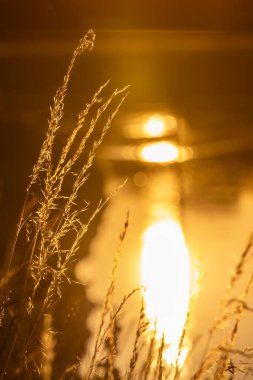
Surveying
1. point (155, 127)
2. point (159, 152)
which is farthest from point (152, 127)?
point (159, 152)

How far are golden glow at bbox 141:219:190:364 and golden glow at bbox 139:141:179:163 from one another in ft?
10.1

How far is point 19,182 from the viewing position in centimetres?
887

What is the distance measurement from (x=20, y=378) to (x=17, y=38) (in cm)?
1298

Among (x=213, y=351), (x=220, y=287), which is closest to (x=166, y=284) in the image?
(x=220, y=287)

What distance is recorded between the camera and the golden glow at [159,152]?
12.4 metres

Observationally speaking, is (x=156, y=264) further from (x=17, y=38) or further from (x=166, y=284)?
(x=17, y=38)

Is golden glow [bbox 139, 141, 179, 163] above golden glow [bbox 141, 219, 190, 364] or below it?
above

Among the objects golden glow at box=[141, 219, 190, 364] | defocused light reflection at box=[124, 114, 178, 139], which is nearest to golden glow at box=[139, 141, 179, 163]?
defocused light reflection at box=[124, 114, 178, 139]

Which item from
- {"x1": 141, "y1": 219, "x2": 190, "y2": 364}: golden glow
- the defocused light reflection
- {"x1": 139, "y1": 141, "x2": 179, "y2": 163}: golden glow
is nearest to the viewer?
{"x1": 141, "y1": 219, "x2": 190, "y2": 364}: golden glow

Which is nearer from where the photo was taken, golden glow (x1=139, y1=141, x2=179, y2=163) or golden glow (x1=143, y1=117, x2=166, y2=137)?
golden glow (x1=139, y1=141, x2=179, y2=163)

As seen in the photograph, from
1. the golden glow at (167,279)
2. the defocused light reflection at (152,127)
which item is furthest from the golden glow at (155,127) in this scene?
the golden glow at (167,279)

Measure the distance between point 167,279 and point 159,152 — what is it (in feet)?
22.3

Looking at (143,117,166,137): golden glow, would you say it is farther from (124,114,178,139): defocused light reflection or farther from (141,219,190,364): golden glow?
(141,219,190,364): golden glow

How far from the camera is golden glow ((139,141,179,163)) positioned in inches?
488
